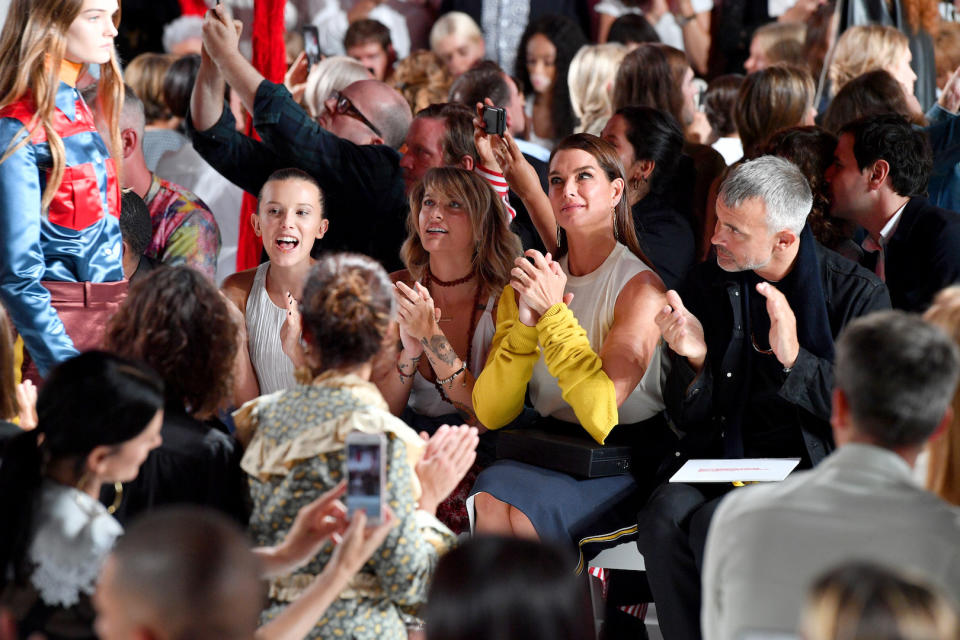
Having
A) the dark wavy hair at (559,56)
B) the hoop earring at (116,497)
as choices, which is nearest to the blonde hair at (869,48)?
the dark wavy hair at (559,56)

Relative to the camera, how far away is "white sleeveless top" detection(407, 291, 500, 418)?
3.49 m

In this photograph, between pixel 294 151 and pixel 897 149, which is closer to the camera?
pixel 897 149

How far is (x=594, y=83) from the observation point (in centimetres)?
520

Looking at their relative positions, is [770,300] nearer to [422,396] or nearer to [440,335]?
[440,335]

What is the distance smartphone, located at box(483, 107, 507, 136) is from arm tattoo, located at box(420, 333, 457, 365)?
798 mm

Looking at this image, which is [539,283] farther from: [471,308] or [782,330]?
[782,330]

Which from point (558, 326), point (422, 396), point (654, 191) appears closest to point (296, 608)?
point (558, 326)

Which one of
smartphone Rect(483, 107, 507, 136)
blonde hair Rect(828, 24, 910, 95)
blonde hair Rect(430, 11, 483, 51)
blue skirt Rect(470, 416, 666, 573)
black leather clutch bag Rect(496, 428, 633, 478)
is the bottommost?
blue skirt Rect(470, 416, 666, 573)

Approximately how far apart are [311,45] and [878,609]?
4.37m

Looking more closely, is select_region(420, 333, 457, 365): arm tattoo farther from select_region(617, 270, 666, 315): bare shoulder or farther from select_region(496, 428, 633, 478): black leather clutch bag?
select_region(617, 270, 666, 315): bare shoulder

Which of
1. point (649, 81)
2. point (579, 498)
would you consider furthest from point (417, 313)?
point (649, 81)

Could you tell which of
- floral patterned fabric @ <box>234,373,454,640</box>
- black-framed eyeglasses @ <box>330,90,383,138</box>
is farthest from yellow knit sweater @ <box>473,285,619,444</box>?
black-framed eyeglasses @ <box>330,90,383,138</box>

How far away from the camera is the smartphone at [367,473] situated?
1.96 meters

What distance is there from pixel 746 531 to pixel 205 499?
109cm
